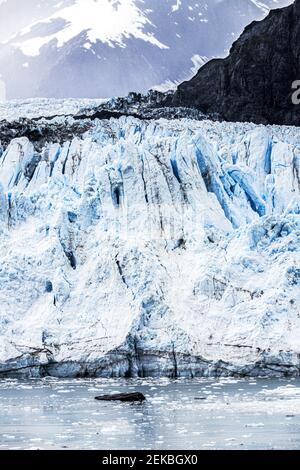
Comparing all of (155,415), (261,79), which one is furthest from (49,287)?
(261,79)

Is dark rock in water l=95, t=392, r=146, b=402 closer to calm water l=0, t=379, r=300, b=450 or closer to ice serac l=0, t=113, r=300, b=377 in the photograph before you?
calm water l=0, t=379, r=300, b=450

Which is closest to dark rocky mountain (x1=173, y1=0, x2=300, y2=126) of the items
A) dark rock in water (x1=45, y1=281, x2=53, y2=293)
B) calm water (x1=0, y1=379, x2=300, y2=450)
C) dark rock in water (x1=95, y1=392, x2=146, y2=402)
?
dark rock in water (x1=45, y1=281, x2=53, y2=293)

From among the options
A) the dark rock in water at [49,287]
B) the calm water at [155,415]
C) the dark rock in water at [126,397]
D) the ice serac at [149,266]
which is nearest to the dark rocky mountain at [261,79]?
the ice serac at [149,266]

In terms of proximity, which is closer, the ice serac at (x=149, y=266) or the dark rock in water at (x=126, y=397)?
the dark rock in water at (x=126, y=397)

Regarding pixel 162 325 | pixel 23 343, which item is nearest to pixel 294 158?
pixel 162 325

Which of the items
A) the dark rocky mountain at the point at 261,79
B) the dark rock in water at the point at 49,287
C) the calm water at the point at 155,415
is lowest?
the calm water at the point at 155,415

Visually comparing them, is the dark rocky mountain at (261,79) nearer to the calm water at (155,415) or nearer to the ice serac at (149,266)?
the ice serac at (149,266)

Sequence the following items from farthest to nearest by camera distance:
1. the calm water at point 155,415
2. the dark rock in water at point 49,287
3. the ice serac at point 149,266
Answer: the dark rock in water at point 49,287
the ice serac at point 149,266
the calm water at point 155,415
